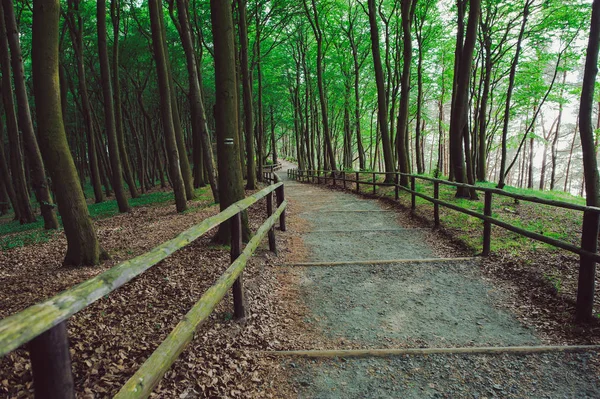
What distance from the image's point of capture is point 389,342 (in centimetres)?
369

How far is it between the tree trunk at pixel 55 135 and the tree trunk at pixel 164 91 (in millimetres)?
5338

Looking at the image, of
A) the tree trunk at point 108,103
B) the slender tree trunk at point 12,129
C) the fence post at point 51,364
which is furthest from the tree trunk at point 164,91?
the fence post at point 51,364

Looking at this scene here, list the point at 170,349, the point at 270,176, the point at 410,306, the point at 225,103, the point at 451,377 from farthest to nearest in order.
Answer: the point at 270,176, the point at 225,103, the point at 410,306, the point at 451,377, the point at 170,349

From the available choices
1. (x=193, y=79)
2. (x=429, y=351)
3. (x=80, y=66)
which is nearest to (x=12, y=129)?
(x=80, y=66)

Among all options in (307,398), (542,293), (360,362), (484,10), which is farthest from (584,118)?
(484,10)

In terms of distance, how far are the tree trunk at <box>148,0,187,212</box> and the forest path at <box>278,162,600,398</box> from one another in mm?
6826

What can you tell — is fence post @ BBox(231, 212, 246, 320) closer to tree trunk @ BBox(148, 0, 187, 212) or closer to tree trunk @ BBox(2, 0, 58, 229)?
tree trunk @ BBox(2, 0, 58, 229)

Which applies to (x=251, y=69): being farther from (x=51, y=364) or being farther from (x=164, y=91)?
(x=51, y=364)

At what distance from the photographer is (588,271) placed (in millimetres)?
3805

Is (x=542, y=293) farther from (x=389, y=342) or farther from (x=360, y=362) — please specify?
(x=360, y=362)

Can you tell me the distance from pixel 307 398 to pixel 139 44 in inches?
834

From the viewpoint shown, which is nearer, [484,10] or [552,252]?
[552,252]

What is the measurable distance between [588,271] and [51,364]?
4.82 m

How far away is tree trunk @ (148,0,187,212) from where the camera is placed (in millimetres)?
10570
